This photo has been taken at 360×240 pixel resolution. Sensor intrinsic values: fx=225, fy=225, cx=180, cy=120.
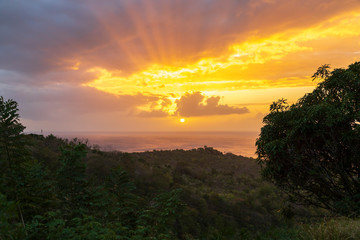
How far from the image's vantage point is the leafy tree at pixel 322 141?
29.8 ft

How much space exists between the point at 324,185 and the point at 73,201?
11.2 m

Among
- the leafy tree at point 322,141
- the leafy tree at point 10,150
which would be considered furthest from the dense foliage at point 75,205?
the leafy tree at point 322,141

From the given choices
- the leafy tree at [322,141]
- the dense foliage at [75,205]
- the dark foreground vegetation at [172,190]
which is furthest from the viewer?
the leafy tree at [322,141]

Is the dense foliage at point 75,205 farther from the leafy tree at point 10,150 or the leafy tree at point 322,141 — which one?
the leafy tree at point 322,141

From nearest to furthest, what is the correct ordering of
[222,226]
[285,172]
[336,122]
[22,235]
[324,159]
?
[22,235]
[336,122]
[324,159]
[285,172]
[222,226]

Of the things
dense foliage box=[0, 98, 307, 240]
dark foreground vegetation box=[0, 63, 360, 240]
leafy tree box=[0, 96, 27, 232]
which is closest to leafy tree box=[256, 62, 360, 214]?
dark foreground vegetation box=[0, 63, 360, 240]

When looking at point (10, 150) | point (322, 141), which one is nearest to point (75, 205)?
point (10, 150)

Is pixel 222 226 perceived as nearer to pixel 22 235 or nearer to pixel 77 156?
pixel 77 156

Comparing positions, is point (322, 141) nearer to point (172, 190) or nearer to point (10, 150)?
point (172, 190)

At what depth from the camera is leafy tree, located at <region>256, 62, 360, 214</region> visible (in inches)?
357

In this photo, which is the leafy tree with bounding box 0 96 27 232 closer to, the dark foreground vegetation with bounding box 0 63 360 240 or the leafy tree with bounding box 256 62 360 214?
the dark foreground vegetation with bounding box 0 63 360 240

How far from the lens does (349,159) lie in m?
10.1

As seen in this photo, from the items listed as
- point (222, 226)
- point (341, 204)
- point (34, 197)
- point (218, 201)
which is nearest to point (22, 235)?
point (34, 197)

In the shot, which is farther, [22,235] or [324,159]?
[324,159]
